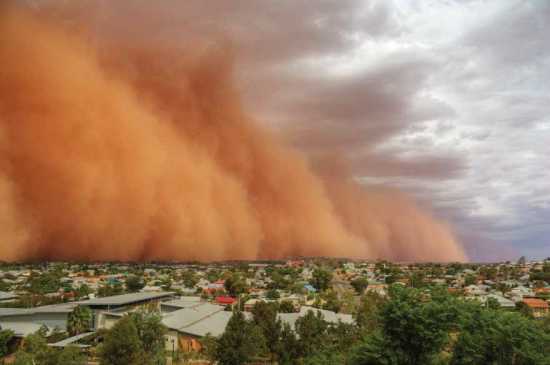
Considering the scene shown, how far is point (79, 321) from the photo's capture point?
15.8 metres

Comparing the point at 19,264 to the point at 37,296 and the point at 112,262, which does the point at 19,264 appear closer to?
the point at 112,262

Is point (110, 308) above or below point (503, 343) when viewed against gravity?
below

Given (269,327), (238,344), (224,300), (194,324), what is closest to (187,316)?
(194,324)

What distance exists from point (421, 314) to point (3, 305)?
19418mm

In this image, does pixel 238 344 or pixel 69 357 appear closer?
pixel 69 357

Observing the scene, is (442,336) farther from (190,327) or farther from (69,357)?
(190,327)

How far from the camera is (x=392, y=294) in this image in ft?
30.5

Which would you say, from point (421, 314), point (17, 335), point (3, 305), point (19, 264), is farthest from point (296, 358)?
point (19, 264)

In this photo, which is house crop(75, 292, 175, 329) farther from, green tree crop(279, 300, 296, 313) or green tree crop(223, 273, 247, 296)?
green tree crop(223, 273, 247, 296)

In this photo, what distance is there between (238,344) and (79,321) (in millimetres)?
7582

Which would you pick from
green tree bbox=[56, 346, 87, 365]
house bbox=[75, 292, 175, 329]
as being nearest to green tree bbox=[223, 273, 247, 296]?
house bbox=[75, 292, 175, 329]

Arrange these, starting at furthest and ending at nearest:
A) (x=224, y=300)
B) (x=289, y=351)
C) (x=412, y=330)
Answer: (x=224, y=300) → (x=289, y=351) → (x=412, y=330)

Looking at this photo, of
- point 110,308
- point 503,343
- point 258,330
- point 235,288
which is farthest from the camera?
point 235,288

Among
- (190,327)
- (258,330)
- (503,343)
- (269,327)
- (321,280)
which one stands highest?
(503,343)
